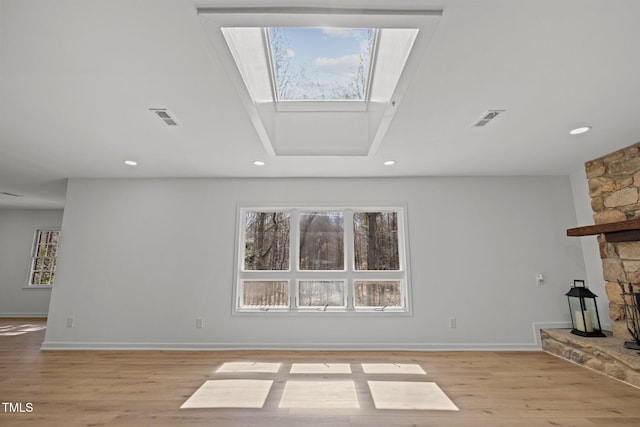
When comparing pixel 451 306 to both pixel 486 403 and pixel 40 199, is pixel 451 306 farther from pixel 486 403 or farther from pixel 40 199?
pixel 40 199

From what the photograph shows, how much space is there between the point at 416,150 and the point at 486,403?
2531 millimetres

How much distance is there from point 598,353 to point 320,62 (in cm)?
411

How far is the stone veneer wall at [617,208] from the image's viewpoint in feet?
10.8

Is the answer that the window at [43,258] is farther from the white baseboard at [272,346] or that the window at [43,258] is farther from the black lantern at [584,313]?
the black lantern at [584,313]

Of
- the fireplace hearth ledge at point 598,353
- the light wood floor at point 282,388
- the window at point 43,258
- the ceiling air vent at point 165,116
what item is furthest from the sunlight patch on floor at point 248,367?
the window at point 43,258

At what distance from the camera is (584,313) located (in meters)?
3.54

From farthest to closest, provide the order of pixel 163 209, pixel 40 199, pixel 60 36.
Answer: pixel 40 199, pixel 163 209, pixel 60 36

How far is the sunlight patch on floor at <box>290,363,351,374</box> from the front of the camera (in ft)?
10.3

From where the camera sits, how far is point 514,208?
13.8 ft

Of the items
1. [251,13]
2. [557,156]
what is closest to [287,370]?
[251,13]

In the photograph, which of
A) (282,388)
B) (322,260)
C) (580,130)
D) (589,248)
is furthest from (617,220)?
(282,388)

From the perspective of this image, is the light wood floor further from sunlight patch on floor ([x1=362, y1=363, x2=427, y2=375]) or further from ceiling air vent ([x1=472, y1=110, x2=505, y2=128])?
ceiling air vent ([x1=472, y1=110, x2=505, y2=128])

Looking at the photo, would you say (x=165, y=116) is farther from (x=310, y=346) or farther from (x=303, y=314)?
(x=310, y=346)

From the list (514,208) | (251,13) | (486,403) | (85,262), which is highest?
(251,13)
